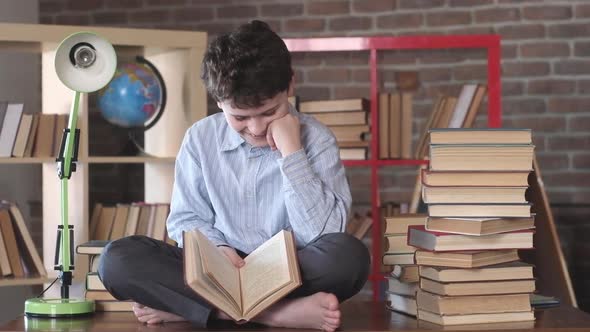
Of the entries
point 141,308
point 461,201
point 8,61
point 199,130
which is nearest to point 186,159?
point 199,130

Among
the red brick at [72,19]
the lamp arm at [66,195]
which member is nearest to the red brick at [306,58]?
the lamp arm at [66,195]

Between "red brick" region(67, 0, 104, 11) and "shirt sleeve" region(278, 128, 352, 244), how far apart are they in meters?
2.51

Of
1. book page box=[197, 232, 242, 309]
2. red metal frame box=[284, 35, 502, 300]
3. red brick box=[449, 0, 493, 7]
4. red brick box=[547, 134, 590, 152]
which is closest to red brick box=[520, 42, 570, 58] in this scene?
red brick box=[449, 0, 493, 7]

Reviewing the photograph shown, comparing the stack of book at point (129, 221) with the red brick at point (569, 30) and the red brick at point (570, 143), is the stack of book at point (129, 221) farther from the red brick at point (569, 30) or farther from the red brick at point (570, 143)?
the red brick at point (569, 30)

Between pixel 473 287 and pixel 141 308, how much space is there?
798 mm

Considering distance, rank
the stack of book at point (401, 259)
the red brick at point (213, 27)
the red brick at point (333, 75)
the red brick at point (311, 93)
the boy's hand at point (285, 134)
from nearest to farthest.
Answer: the boy's hand at point (285, 134)
the stack of book at point (401, 259)
the red brick at point (311, 93)
the red brick at point (333, 75)
the red brick at point (213, 27)

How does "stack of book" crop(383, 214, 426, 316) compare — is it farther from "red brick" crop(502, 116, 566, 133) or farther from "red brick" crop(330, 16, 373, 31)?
"red brick" crop(330, 16, 373, 31)

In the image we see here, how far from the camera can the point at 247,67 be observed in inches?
90.4

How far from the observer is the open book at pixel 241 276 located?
2129 millimetres

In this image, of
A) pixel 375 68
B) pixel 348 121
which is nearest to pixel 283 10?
pixel 375 68

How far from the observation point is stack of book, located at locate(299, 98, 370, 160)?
3578mm

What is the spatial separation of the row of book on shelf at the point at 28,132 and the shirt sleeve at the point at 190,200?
84 centimetres

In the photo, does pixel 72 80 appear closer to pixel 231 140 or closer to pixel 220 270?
pixel 231 140

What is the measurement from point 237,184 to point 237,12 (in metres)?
2.14
